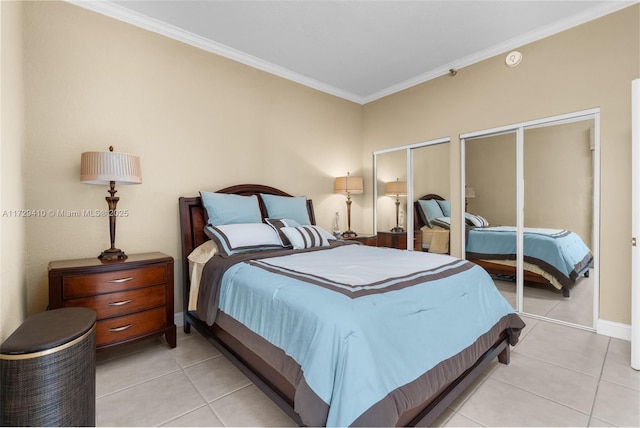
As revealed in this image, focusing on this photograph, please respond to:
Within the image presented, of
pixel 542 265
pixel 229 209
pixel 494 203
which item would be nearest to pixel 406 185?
pixel 494 203

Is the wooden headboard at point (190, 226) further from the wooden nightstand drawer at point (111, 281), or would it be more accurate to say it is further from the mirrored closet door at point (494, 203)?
the mirrored closet door at point (494, 203)

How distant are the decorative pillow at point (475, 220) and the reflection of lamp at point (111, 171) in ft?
11.3

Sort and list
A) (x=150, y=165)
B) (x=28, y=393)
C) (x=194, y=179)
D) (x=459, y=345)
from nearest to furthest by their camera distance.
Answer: (x=28, y=393)
(x=459, y=345)
(x=150, y=165)
(x=194, y=179)

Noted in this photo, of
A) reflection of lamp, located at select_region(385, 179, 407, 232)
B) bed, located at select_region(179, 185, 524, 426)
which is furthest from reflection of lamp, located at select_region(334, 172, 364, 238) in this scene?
bed, located at select_region(179, 185, 524, 426)

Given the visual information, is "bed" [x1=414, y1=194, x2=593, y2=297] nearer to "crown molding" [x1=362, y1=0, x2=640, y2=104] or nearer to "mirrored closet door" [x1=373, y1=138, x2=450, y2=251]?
"mirrored closet door" [x1=373, y1=138, x2=450, y2=251]

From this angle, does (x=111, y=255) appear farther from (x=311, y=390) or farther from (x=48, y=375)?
(x=311, y=390)

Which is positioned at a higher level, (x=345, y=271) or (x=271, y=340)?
(x=345, y=271)

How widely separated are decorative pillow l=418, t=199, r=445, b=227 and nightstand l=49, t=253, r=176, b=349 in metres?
3.11

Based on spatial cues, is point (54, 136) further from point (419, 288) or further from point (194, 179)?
point (419, 288)

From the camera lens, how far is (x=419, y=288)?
1.59 m

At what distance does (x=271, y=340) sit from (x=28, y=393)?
98 cm

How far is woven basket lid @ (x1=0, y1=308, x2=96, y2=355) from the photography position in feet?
3.91

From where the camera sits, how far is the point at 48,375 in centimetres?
122

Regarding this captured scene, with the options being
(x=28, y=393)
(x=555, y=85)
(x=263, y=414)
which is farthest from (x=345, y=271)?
(x=555, y=85)
